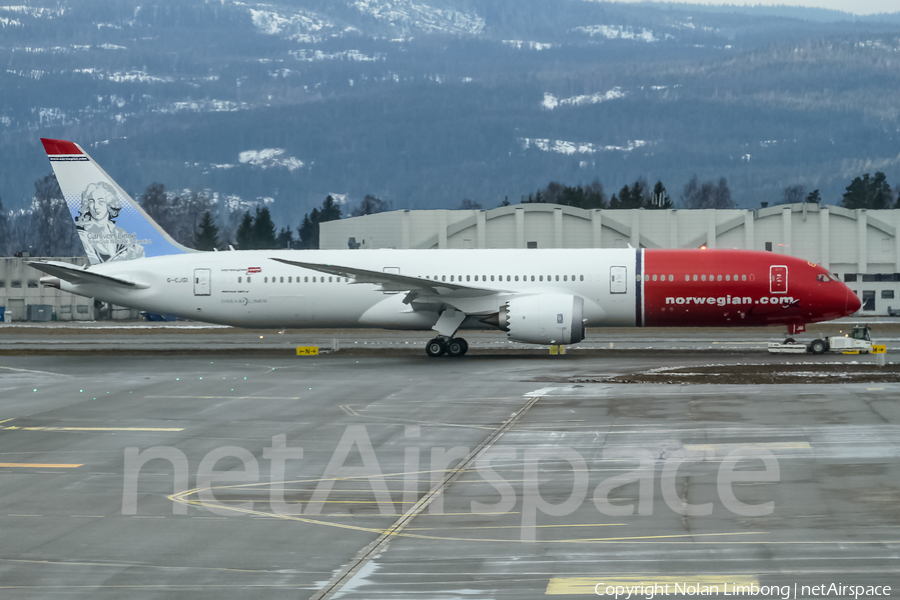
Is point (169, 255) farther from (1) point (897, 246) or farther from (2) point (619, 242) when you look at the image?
(1) point (897, 246)

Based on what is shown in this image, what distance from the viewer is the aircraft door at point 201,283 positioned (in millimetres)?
40281

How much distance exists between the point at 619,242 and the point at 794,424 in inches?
2477

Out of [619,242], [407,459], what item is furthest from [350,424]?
[619,242]

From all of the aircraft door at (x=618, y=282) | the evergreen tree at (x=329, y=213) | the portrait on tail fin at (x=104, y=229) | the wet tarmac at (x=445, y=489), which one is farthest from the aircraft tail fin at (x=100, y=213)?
the evergreen tree at (x=329, y=213)

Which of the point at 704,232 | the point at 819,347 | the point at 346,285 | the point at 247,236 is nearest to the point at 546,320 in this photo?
the point at 346,285

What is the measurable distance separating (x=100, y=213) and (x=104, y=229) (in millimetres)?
703

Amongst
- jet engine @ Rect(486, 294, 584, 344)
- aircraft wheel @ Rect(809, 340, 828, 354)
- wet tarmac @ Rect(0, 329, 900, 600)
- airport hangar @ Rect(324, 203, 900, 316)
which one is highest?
airport hangar @ Rect(324, 203, 900, 316)

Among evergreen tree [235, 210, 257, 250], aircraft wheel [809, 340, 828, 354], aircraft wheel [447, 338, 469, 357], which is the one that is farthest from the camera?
evergreen tree [235, 210, 257, 250]

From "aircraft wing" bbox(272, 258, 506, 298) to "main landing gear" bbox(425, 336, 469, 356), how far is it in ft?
6.37

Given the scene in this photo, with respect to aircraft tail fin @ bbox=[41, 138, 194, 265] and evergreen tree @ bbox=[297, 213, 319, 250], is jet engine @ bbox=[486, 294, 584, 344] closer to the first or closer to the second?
aircraft tail fin @ bbox=[41, 138, 194, 265]

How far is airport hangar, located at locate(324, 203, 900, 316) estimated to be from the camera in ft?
265

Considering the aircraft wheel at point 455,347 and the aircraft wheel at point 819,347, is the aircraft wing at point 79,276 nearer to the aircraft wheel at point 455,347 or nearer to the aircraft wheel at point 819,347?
the aircraft wheel at point 455,347

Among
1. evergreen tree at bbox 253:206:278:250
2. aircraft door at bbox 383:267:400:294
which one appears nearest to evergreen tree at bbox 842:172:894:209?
evergreen tree at bbox 253:206:278:250

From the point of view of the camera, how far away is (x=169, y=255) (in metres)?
41.9
